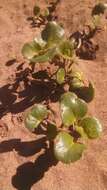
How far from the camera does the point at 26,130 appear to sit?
2295 mm

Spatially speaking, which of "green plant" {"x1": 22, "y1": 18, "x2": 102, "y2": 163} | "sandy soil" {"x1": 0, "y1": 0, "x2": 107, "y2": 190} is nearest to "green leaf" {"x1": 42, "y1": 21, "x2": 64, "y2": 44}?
"green plant" {"x1": 22, "y1": 18, "x2": 102, "y2": 163}

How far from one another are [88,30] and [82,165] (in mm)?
1102

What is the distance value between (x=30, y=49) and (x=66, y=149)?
0.71 metres

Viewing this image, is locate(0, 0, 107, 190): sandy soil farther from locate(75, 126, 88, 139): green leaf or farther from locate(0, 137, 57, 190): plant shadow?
locate(75, 126, 88, 139): green leaf

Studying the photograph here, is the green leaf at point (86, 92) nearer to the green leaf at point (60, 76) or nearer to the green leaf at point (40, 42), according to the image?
the green leaf at point (60, 76)

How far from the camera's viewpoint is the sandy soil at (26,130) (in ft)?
6.81

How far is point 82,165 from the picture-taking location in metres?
2.12

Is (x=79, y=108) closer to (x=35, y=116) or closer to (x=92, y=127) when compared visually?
(x=92, y=127)

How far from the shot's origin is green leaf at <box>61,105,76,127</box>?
→ 206 centimetres

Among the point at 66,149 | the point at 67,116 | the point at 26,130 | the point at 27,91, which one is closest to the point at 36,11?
the point at 27,91

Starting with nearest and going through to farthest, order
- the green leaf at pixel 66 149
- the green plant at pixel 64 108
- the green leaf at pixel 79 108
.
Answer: the green leaf at pixel 66 149 → the green plant at pixel 64 108 → the green leaf at pixel 79 108

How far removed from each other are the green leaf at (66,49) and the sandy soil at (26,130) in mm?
284

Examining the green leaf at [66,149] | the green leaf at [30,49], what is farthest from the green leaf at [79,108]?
the green leaf at [30,49]

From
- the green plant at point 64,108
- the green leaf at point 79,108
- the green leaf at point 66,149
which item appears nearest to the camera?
the green leaf at point 66,149
